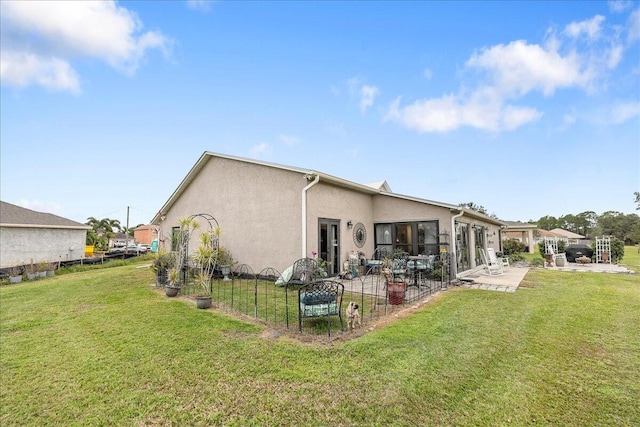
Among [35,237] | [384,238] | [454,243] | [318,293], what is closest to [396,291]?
[318,293]

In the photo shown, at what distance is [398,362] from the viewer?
11.5 ft

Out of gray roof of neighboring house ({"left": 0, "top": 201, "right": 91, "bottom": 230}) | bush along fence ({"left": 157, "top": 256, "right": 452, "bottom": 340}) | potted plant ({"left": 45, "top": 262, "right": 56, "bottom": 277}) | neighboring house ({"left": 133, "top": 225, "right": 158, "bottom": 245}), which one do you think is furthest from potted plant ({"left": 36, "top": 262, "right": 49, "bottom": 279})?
neighboring house ({"left": 133, "top": 225, "right": 158, "bottom": 245})

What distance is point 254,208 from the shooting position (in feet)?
33.7

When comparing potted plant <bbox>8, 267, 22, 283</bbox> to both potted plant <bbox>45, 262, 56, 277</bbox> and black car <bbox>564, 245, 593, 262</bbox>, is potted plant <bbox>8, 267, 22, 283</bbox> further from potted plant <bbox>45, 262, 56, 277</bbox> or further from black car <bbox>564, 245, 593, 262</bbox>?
black car <bbox>564, 245, 593, 262</bbox>

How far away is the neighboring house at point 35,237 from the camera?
50.6ft

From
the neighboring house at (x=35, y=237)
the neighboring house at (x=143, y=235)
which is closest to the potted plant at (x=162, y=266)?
the neighboring house at (x=35, y=237)

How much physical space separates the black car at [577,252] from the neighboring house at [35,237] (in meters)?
29.3

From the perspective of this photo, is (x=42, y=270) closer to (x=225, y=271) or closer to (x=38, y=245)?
(x=38, y=245)

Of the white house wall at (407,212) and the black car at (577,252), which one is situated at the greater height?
the white house wall at (407,212)

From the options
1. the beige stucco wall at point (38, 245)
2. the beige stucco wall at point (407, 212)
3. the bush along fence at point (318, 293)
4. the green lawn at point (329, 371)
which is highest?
the beige stucco wall at point (407, 212)

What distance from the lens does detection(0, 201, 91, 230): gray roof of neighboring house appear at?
1560cm

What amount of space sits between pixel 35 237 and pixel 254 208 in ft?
52.7

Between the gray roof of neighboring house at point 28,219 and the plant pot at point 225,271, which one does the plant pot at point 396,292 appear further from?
the gray roof of neighboring house at point 28,219

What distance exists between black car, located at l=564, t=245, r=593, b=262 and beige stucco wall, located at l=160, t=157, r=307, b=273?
17479 mm
